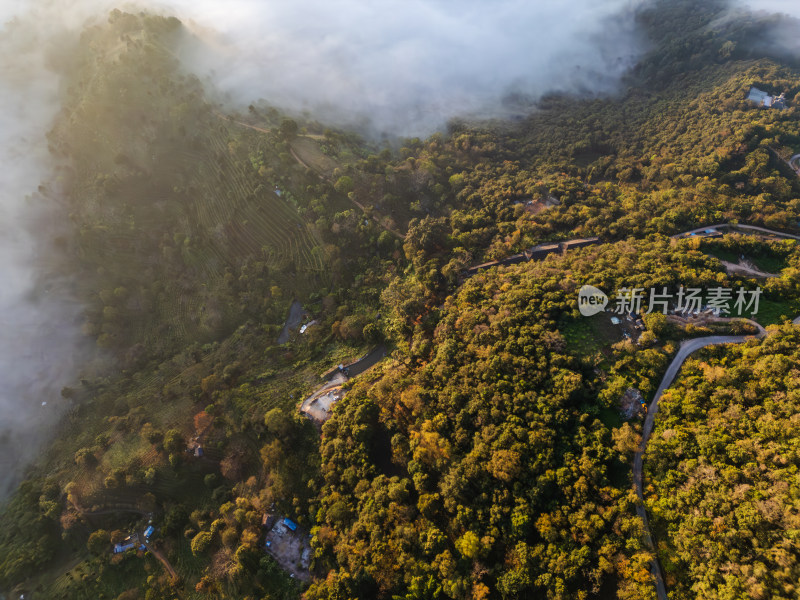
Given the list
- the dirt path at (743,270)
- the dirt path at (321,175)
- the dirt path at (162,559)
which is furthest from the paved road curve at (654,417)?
the dirt path at (162,559)

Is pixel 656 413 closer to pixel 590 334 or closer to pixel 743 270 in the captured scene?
pixel 590 334

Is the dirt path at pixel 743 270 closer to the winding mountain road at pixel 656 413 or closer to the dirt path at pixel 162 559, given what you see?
the winding mountain road at pixel 656 413

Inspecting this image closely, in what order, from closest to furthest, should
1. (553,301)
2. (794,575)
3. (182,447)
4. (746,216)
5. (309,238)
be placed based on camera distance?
(794,575), (553,301), (182,447), (746,216), (309,238)

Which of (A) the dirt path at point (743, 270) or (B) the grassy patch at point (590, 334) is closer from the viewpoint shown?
(B) the grassy patch at point (590, 334)

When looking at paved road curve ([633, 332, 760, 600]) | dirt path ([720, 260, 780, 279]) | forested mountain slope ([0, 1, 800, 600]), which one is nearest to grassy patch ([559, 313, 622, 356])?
forested mountain slope ([0, 1, 800, 600])

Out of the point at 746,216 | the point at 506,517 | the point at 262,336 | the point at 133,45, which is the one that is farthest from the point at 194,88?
the point at 746,216

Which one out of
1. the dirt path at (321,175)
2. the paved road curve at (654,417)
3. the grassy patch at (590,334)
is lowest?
the paved road curve at (654,417)

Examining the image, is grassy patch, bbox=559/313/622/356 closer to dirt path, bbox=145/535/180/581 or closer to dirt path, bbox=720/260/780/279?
dirt path, bbox=720/260/780/279

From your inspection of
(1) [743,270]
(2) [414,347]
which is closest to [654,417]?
(2) [414,347]

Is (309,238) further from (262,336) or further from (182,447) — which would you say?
(182,447)

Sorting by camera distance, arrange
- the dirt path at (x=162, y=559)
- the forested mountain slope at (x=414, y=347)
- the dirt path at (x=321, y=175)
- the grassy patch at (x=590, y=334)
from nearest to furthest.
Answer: the forested mountain slope at (x=414, y=347) → the grassy patch at (x=590, y=334) → the dirt path at (x=162, y=559) → the dirt path at (x=321, y=175)

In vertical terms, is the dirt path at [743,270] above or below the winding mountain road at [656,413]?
above
